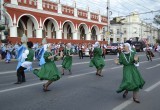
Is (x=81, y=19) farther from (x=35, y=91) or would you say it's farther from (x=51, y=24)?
(x=35, y=91)

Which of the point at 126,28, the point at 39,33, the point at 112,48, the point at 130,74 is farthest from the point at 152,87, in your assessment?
the point at 126,28

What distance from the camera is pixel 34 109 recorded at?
23.2 ft

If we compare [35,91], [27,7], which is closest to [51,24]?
[27,7]

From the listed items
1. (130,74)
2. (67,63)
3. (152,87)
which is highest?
(130,74)

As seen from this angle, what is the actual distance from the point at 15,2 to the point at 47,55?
25.8 meters

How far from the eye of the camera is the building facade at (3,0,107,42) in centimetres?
3388

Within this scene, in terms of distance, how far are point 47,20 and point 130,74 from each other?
117 ft

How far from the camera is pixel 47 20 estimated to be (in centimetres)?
4278

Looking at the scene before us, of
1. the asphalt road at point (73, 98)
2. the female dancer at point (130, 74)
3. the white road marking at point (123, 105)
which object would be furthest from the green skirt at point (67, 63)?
the white road marking at point (123, 105)

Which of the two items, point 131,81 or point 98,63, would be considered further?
point 98,63

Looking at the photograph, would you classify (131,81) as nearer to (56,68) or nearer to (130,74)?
(130,74)

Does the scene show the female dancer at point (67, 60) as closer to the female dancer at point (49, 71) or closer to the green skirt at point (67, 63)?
the green skirt at point (67, 63)

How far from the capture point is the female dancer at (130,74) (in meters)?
7.80

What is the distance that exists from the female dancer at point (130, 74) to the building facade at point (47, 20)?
2562 centimetres
